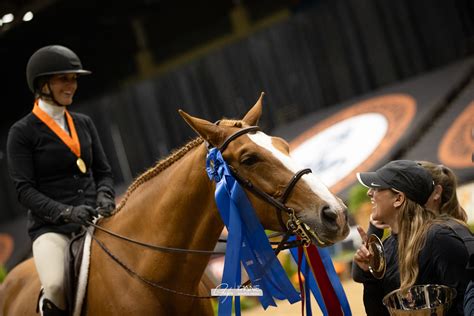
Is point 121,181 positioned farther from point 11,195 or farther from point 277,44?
point 277,44

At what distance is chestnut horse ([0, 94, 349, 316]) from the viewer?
2.39 m

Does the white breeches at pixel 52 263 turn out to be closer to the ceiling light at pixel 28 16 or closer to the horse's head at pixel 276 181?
the horse's head at pixel 276 181

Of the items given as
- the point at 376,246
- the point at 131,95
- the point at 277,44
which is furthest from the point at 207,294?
the point at 131,95

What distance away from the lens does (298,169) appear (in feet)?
7.97

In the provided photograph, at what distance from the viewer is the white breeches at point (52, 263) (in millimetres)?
2922

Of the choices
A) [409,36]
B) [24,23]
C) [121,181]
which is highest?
[24,23]

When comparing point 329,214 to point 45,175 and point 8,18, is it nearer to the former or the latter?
point 45,175

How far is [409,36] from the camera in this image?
31.7 feet

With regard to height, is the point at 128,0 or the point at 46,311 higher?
the point at 128,0

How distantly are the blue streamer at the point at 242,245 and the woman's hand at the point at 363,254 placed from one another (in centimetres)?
29

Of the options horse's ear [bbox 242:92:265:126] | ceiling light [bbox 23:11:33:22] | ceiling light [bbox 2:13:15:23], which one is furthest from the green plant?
ceiling light [bbox 23:11:33:22]

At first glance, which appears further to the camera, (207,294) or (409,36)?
(409,36)

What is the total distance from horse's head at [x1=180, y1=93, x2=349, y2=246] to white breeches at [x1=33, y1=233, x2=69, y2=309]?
0.94 meters

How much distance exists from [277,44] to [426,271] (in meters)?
8.59
